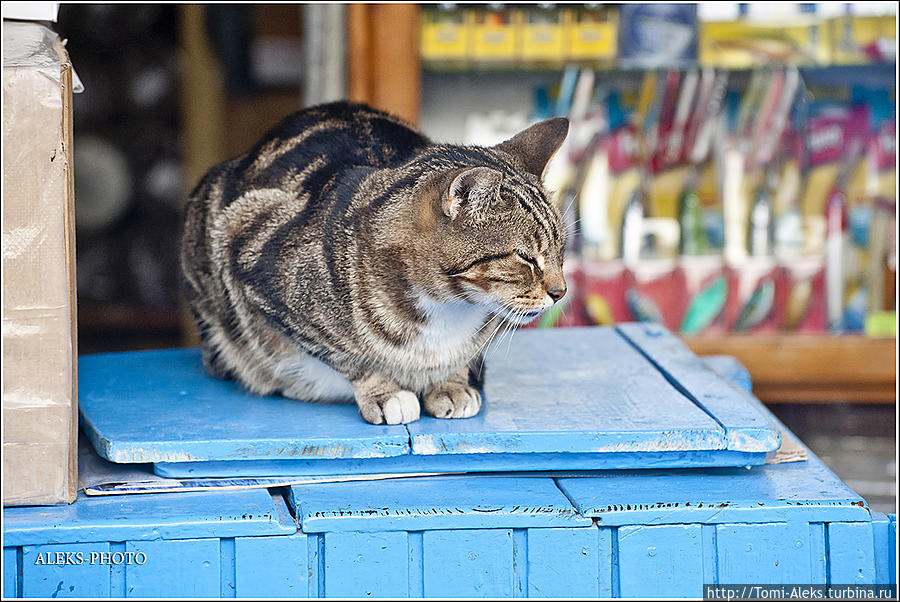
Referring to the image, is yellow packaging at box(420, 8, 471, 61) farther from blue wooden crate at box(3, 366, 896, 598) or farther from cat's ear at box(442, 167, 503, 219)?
blue wooden crate at box(3, 366, 896, 598)

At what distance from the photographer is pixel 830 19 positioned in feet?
8.13

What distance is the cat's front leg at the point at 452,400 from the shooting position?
1.50 meters

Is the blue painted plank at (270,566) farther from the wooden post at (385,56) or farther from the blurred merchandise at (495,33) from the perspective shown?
the blurred merchandise at (495,33)

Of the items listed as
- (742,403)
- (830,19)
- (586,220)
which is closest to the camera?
(742,403)

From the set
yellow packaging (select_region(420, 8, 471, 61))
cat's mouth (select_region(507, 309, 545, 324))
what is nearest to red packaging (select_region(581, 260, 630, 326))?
yellow packaging (select_region(420, 8, 471, 61))

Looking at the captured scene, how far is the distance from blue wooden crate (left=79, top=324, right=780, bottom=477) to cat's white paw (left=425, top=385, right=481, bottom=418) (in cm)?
2

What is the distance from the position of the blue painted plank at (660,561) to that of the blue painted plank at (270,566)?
390mm

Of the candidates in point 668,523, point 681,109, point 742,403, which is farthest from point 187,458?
point 681,109

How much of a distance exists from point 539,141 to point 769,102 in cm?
119

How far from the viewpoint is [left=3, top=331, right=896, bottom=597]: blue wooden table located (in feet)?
4.08

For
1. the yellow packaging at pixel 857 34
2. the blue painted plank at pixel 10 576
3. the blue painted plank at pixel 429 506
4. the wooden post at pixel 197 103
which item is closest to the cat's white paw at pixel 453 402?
the blue painted plank at pixel 429 506

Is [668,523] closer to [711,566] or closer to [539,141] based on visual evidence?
[711,566]

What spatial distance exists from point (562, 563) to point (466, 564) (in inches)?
4.6

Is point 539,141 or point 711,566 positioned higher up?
point 539,141
